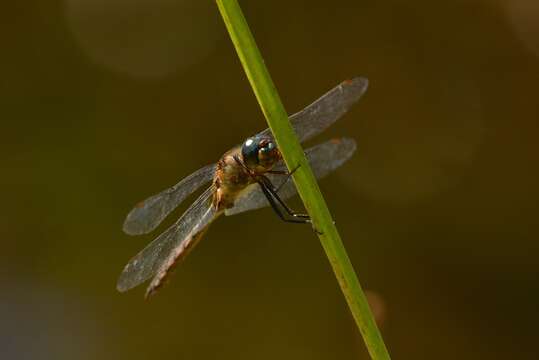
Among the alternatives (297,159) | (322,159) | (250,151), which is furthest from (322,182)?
(297,159)

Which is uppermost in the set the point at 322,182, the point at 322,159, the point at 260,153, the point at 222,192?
the point at 260,153

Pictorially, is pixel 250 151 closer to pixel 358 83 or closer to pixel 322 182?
pixel 358 83

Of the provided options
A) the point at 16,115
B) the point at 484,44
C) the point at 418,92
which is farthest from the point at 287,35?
the point at 16,115

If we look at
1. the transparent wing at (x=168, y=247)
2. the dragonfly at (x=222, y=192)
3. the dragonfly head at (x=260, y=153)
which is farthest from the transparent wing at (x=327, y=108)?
the transparent wing at (x=168, y=247)

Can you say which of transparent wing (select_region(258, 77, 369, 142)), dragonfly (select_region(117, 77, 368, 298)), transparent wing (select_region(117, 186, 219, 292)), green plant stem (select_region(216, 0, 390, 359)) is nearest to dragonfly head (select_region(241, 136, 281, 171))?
dragonfly (select_region(117, 77, 368, 298))

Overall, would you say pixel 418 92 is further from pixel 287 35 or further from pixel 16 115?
pixel 16 115

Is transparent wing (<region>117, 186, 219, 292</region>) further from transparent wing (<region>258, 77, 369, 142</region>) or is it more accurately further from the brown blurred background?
the brown blurred background

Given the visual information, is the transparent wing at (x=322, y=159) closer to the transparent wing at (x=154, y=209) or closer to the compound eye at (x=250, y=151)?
the transparent wing at (x=154, y=209)
